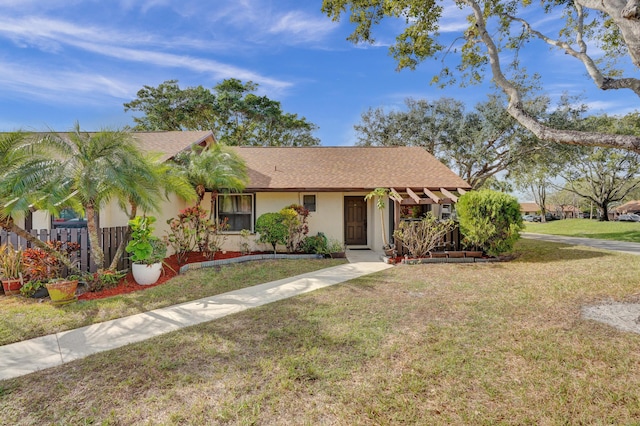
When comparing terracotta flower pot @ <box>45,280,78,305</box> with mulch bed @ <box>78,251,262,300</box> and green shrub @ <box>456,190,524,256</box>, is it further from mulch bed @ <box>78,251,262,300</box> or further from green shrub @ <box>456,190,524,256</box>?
green shrub @ <box>456,190,524,256</box>

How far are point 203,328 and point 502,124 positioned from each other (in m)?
22.5

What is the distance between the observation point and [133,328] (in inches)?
195

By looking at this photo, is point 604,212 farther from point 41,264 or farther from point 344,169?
point 41,264

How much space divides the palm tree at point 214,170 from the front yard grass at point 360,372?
6043 mm

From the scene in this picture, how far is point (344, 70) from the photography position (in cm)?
1588

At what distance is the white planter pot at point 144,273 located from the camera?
301 inches

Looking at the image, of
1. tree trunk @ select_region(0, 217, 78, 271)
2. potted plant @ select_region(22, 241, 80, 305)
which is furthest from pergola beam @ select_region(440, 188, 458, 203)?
tree trunk @ select_region(0, 217, 78, 271)

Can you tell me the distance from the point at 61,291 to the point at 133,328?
8.67 feet

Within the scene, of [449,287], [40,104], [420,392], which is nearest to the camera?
[420,392]

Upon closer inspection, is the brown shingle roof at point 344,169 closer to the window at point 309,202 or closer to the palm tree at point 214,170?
the window at point 309,202

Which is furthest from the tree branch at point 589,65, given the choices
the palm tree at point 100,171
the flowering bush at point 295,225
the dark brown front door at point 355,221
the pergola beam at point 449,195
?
the palm tree at point 100,171

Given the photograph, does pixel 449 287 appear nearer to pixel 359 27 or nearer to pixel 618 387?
pixel 618 387

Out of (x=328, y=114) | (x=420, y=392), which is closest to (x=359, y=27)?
(x=420, y=392)

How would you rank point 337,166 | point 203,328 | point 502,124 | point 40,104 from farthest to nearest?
point 502,124, point 337,166, point 40,104, point 203,328
